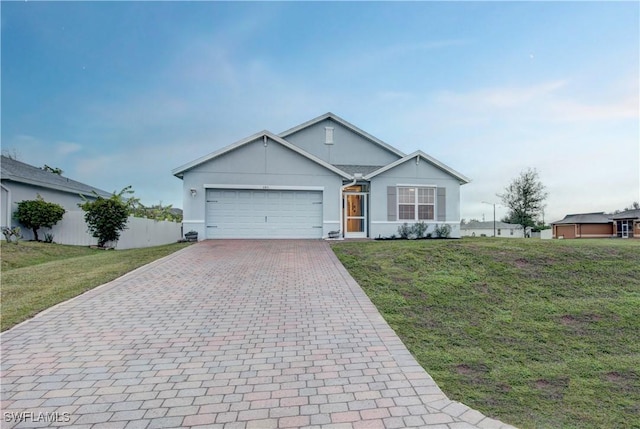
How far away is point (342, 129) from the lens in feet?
66.7

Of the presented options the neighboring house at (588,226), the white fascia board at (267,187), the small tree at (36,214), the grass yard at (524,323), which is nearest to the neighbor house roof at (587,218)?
the neighboring house at (588,226)

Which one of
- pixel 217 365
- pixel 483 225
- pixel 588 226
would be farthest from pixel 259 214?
pixel 483 225

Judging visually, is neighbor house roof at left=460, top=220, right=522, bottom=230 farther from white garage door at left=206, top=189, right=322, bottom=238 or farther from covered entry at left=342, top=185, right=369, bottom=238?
white garage door at left=206, top=189, right=322, bottom=238

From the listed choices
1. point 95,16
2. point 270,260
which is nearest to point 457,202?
point 270,260

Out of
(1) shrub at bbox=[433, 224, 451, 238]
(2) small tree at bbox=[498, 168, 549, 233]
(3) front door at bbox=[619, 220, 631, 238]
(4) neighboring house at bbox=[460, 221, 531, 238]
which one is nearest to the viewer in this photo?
(1) shrub at bbox=[433, 224, 451, 238]

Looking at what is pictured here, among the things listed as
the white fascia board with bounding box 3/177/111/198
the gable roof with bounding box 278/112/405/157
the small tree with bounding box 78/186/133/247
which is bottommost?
the small tree with bounding box 78/186/133/247

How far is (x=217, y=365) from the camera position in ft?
13.0

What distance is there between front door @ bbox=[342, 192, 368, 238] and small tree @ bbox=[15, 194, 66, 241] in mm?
14852

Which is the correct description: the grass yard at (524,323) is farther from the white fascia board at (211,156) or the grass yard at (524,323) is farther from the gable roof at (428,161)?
the white fascia board at (211,156)

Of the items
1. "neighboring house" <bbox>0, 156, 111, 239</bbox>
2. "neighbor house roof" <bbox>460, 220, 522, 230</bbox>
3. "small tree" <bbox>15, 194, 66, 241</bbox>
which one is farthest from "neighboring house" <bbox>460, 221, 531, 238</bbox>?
"small tree" <bbox>15, 194, 66, 241</bbox>

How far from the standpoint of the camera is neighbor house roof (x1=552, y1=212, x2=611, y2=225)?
148 feet

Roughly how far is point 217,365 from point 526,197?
143 ft

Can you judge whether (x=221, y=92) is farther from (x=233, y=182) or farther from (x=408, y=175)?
(x=408, y=175)

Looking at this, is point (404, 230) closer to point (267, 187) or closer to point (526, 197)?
point (267, 187)
